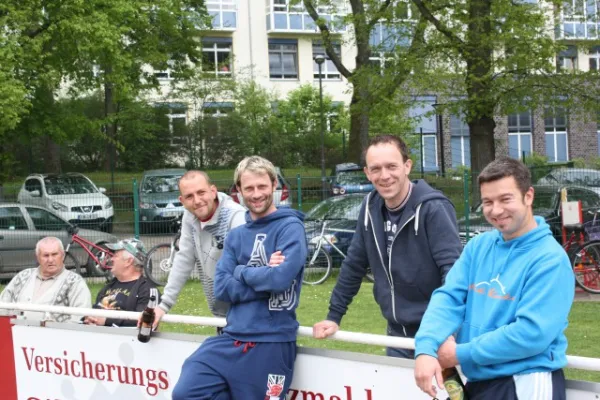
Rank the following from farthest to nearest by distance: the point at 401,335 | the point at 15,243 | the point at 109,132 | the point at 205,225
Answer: the point at 109,132, the point at 15,243, the point at 205,225, the point at 401,335

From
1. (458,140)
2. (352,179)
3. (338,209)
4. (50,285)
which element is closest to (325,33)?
(352,179)

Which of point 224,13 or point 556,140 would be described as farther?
point 556,140

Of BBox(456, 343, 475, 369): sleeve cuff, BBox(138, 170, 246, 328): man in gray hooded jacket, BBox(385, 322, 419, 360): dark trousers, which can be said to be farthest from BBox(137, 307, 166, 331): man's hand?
BBox(456, 343, 475, 369): sleeve cuff

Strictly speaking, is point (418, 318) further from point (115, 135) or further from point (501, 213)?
point (115, 135)

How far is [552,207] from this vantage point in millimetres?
16391

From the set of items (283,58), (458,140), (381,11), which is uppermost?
(283,58)

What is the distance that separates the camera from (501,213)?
10.1 feet

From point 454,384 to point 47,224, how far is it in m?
15.1

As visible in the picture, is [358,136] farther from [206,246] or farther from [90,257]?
[206,246]

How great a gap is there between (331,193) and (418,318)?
540 inches

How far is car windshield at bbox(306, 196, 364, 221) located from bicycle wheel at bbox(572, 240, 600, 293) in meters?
4.25

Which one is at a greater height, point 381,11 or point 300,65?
point 300,65

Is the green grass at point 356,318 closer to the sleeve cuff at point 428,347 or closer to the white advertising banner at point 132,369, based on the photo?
the white advertising banner at point 132,369

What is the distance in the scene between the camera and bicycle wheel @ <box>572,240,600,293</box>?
1342cm
